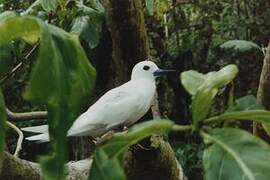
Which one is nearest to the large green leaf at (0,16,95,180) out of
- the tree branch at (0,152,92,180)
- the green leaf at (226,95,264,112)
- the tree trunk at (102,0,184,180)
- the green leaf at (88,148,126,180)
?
the green leaf at (88,148,126,180)

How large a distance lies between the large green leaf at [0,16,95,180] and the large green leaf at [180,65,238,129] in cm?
10

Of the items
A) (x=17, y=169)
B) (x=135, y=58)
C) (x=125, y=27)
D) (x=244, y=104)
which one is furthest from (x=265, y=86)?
(x=244, y=104)

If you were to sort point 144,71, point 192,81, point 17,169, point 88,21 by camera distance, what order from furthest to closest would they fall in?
point 88,21 → point 144,71 → point 17,169 → point 192,81

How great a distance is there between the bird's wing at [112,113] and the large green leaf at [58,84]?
4.79ft

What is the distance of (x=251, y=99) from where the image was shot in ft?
2.22

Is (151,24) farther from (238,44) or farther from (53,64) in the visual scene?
(53,64)

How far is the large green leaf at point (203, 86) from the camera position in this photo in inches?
21.2

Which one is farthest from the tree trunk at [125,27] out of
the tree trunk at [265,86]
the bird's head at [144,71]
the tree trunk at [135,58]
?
the tree trunk at [265,86]

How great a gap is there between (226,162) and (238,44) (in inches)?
103

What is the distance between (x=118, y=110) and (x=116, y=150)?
145 centimetres

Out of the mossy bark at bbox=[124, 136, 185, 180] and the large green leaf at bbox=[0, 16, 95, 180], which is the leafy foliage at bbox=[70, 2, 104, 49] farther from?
the large green leaf at bbox=[0, 16, 95, 180]

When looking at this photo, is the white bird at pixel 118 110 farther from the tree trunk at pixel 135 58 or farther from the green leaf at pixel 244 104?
the green leaf at pixel 244 104

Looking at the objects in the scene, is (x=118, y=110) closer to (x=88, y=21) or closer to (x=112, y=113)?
(x=112, y=113)

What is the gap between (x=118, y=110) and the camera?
6.52 feet
